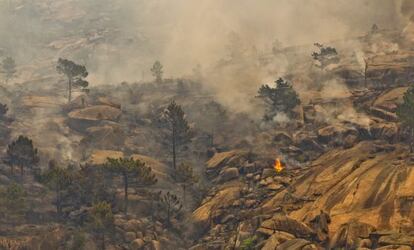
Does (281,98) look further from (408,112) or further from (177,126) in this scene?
(408,112)

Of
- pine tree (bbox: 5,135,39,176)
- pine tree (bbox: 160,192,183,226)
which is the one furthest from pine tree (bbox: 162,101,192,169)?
pine tree (bbox: 5,135,39,176)

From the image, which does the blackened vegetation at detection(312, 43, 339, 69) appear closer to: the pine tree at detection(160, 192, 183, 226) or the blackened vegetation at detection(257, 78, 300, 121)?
the blackened vegetation at detection(257, 78, 300, 121)

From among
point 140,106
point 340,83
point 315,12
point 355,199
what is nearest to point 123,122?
point 140,106

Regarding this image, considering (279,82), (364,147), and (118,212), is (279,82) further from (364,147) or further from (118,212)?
(118,212)

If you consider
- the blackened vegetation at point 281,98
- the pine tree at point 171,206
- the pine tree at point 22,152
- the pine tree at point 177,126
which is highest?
the blackened vegetation at point 281,98

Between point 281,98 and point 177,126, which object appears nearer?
point 177,126

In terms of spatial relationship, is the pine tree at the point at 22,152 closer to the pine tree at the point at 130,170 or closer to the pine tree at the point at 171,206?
the pine tree at the point at 130,170

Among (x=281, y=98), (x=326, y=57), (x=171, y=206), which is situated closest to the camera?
(x=171, y=206)

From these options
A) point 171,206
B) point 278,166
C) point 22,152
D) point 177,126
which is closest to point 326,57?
point 177,126

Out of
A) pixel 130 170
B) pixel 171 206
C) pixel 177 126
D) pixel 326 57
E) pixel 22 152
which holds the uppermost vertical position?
pixel 326 57

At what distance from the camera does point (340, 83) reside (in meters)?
104

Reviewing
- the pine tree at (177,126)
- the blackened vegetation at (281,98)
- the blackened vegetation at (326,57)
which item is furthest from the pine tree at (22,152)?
the blackened vegetation at (326,57)

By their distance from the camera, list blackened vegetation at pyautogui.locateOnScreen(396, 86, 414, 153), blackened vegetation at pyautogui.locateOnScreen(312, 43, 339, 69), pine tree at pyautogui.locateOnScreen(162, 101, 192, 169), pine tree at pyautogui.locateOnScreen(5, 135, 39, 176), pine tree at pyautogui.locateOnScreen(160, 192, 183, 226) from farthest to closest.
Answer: blackened vegetation at pyautogui.locateOnScreen(312, 43, 339, 69) → pine tree at pyautogui.locateOnScreen(162, 101, 192, 169) → pine tree at pyautogui.locateOnScreen(5, 135, 39, 176) → pine tree at pyautogui.locateOnScreen(160, 192, 183, 226) → blackened vegetation at pyautogui.locateOnScreen(396, 86, 414, 153)

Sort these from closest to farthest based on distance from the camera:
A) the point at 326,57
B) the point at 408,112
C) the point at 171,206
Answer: the point at 408,112 → the point at 171,206 → the point at 326,57
